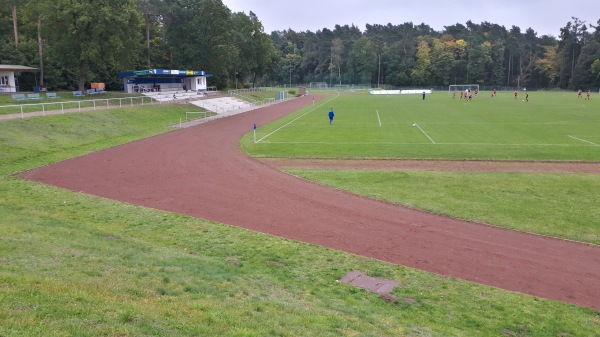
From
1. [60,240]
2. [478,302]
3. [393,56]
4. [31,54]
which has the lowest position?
[478,302]

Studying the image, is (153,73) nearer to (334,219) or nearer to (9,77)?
(9,77)

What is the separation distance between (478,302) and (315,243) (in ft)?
16.8

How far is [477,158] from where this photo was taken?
86.5 feet

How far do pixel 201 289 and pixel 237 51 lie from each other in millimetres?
80063

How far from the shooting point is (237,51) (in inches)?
3337

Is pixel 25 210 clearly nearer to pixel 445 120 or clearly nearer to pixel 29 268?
pixel 29 268

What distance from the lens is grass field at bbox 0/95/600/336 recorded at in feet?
21.8

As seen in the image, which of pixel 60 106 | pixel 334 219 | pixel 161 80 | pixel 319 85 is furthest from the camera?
pixel 319 85

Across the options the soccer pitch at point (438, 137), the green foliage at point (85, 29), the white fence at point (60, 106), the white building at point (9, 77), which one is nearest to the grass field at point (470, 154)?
the soccer pitch at point (438, 137)

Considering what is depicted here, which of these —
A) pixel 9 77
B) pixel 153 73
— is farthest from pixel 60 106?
pixel 153 73

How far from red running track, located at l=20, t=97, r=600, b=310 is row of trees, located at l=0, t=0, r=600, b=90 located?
32.7m

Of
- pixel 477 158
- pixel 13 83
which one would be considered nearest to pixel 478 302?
pixel 477 158

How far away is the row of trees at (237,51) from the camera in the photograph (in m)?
52.6

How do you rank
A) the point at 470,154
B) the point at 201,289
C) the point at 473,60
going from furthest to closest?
the point at 473,60, the point at 470,154, the point at 201,289
